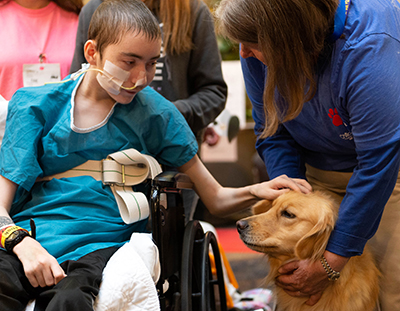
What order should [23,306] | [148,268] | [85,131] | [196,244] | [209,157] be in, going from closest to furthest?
1. [23,306]
2. [148,268]
3. [85,131]
4. [196,244]
5. [209,157]

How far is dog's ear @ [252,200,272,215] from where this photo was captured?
1.64 m

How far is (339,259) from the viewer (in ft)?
4.40

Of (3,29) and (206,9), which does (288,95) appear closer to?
(206,9)

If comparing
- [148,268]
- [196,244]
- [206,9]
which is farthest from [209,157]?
[148,268]

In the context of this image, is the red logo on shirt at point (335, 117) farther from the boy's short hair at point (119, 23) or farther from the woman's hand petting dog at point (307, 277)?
the boy's short hair at point (119, 23)

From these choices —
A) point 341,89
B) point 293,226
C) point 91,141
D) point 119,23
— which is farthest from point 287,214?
point 119,23

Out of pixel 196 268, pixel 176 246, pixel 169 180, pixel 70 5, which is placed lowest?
pixel 196 268

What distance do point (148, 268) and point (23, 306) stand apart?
0.35 m

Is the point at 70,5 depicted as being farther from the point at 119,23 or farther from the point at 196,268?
the point at 196,268

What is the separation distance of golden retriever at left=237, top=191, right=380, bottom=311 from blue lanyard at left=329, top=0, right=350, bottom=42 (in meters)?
0.56

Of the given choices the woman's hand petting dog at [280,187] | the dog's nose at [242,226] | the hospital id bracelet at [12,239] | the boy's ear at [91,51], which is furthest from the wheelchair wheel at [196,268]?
the boy's ear at [91,51]

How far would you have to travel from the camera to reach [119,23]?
1402 millimetres

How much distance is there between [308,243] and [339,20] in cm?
72

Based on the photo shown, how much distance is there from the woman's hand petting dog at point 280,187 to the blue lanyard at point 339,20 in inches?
21.4
